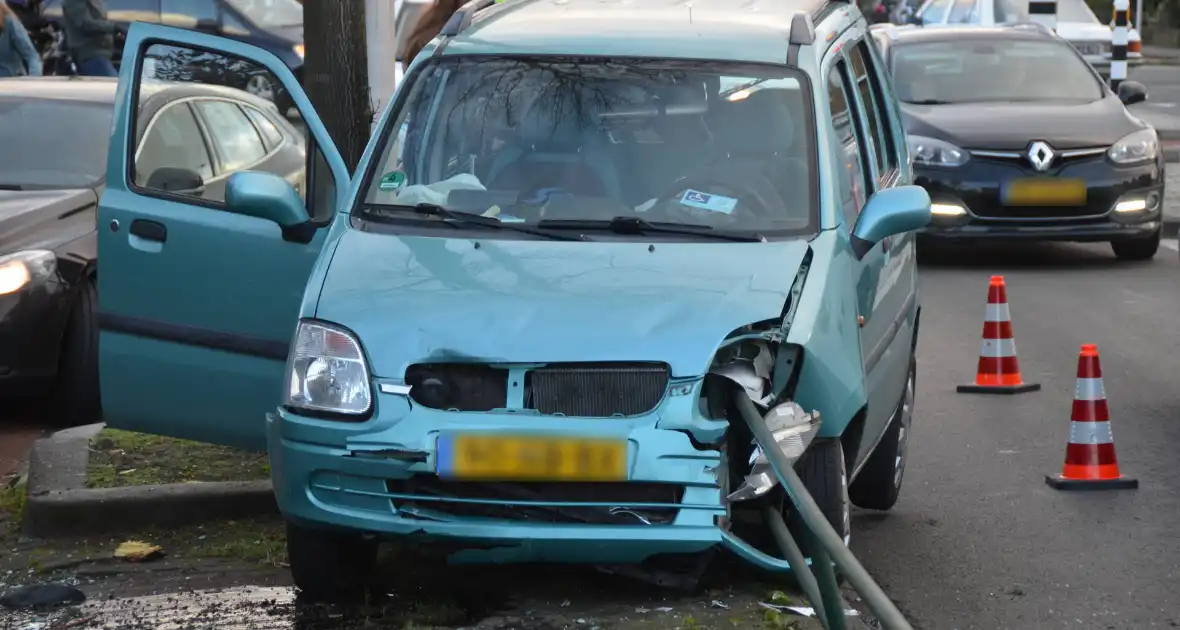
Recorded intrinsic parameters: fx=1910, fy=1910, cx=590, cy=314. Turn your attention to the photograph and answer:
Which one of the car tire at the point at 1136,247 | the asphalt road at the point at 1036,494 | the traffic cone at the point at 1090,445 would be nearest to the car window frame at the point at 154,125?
the asphalt road at the point at 1036,494

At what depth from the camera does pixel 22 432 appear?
827cm

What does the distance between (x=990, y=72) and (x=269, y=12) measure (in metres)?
9.84

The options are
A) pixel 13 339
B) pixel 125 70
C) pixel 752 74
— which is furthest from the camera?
pixel 13 339

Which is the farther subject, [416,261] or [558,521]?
[416,261]

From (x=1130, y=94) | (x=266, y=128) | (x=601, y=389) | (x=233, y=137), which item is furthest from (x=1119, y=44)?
(x=601, y=389)

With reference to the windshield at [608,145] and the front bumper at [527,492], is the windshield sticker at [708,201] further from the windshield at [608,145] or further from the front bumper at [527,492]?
the front bumper at [527,492]

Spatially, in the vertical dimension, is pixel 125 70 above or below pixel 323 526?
above

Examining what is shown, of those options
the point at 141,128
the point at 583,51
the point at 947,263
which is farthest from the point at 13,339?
the point at 947,263

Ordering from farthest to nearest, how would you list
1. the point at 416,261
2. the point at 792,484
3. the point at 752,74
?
the point at 752,74 → the point at 416,261 → the point at 792,484

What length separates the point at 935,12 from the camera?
30.6m

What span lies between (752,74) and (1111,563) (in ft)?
6.23

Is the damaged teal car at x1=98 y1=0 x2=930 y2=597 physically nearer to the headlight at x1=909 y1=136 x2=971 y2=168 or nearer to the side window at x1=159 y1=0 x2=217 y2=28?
the headlight at x1=909 y1=136 x2=971 y2=168

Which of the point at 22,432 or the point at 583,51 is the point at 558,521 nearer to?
the point at 583,51

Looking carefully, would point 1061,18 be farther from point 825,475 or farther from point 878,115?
point 825,475
